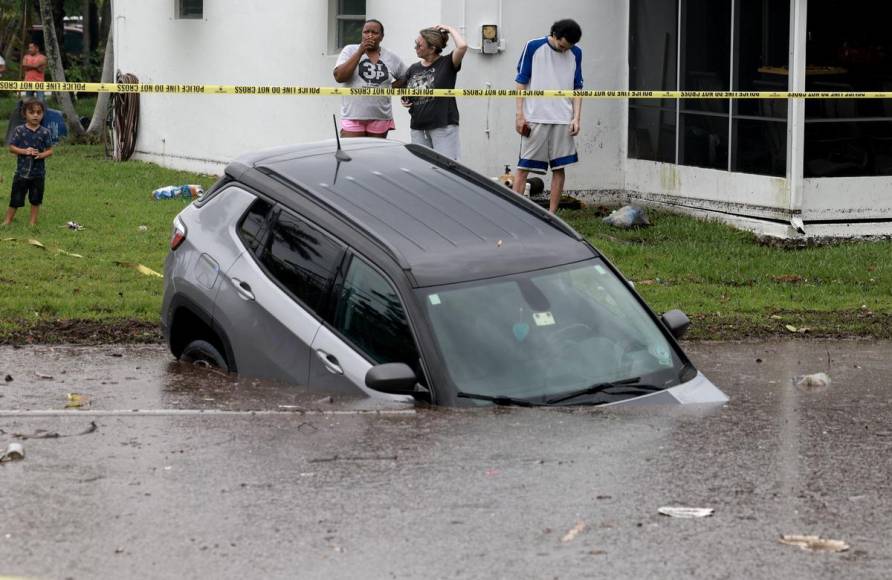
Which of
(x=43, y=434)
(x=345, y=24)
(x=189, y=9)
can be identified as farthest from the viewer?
(x=189, y=9)

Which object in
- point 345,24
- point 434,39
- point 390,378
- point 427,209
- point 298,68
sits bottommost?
point 390,378

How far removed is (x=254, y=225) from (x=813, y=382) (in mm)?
3516

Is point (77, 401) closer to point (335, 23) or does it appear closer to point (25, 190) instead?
point (25, 190)

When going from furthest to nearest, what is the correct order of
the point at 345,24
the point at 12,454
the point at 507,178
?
the point at 345,24
the point at 507,178
the point at 12,454

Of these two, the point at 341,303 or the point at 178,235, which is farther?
the point at 178,235

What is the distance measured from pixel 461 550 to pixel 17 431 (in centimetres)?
263

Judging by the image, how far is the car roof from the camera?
23.2 feet

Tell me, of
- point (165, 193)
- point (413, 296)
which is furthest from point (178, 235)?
point (165, 193)

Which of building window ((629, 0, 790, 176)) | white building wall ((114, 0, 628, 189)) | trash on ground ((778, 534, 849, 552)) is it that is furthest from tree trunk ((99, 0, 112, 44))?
trash on ground ((778, 534, 849, 552))

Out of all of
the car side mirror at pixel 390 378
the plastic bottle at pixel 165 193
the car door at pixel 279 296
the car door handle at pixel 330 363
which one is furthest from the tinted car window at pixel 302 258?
the plastic bottle at pixel 165 193

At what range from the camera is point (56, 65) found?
81.2ft

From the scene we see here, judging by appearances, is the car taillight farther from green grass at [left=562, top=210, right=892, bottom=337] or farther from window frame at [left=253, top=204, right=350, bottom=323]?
green grass at [left=562, top=210, right=892, bottom=337]

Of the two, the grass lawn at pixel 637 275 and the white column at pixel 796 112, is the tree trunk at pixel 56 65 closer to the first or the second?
the grass lawn at pixel 637 275

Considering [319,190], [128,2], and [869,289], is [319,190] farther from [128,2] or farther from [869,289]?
[128,2]
